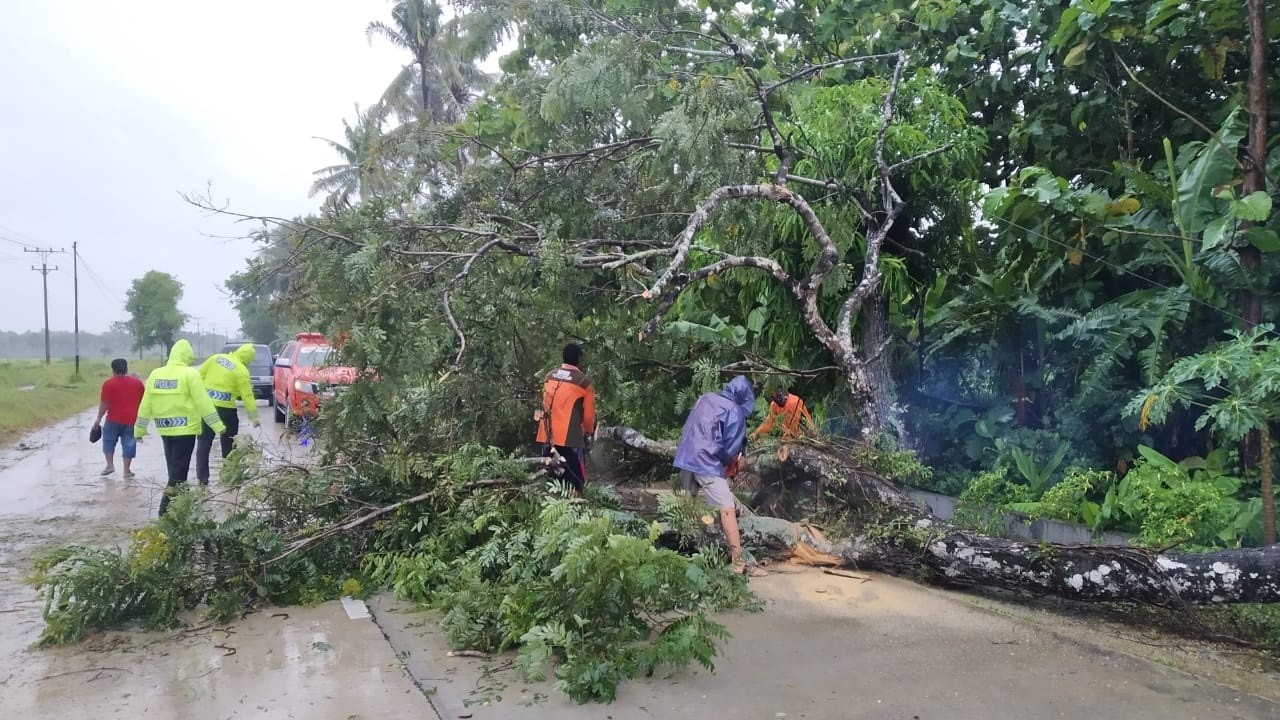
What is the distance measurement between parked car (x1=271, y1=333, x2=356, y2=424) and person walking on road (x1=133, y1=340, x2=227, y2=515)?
0.82m

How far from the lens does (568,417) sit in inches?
258

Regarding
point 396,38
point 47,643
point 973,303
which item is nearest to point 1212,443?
point 973,303

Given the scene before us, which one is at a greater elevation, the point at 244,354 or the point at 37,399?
the point at 244,354

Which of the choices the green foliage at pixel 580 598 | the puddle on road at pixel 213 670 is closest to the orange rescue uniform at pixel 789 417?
the green foliage at pixel 580 598

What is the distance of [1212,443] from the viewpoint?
22.7 feet

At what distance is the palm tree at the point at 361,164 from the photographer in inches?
309

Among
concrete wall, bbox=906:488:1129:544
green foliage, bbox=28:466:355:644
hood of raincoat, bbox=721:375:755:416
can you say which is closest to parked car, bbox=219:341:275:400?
green foliage, bbox=28:466:355:644

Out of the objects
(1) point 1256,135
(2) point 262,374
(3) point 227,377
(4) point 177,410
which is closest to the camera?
(1) point 1256,135

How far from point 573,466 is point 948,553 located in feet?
8.96

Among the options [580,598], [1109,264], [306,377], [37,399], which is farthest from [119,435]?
[37,399]

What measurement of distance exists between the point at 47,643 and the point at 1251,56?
8474mm

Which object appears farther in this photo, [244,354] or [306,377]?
[306,377]

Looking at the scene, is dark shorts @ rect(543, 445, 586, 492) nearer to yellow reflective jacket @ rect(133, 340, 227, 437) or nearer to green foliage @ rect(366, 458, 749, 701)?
green foliage @ rect(366, 458, 749, 701)

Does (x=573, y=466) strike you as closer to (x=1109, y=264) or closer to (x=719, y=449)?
(x=719, y=449)
